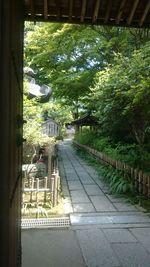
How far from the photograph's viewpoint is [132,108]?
32.6 ft

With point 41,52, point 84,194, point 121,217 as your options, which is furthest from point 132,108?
point 41,52

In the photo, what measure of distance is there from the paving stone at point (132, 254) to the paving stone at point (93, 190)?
417cm

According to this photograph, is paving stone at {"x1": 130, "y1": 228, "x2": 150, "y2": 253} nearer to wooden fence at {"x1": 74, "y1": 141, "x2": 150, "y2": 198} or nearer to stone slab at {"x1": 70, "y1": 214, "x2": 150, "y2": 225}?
stone slab at {"x1": 70, "y1": 214, "x2": 150, "y2": 225}

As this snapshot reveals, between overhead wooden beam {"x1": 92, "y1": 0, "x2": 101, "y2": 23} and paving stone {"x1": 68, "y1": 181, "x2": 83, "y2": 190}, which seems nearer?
overhead wooden beam {"x1": 92, "y1": 0, "x2": 101, "y2": 23}

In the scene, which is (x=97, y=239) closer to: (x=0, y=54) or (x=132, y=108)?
(x=0, y=54)

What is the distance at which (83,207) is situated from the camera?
25.3 ft

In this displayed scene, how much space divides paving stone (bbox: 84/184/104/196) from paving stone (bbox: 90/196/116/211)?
0.55 metres

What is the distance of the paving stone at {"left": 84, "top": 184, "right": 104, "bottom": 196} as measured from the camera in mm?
9500

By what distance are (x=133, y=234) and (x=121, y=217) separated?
107cm

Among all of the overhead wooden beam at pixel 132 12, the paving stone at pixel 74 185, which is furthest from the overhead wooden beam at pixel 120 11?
Result: the paving stone at pixel 74 185

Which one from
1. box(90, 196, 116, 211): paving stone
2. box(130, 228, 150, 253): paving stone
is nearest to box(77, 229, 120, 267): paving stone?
box(130, 228, 150, 253): paving stone

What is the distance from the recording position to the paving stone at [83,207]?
7455 millimetres

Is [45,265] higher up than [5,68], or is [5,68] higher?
[5,68]

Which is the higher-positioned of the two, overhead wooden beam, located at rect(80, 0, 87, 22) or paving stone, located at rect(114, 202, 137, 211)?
overhead wooden beam, located at rect(80, 0, 87, 22)
